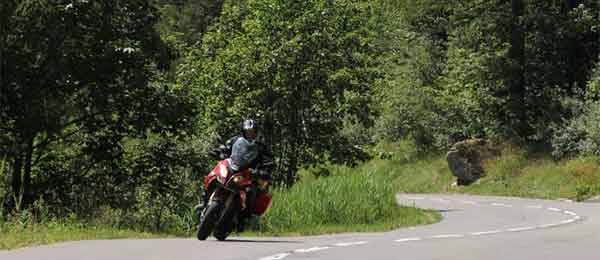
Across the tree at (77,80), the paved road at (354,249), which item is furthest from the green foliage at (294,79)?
the paved road at (354,249)

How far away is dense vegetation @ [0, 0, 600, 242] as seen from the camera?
18.6 m

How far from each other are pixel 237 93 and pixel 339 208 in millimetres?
8388

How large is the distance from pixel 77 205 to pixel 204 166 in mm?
3672

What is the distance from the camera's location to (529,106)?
43.6 metres

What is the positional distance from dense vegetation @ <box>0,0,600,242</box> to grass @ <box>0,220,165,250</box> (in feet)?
2.81

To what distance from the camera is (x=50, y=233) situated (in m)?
12.8

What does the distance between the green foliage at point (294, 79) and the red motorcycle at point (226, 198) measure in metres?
13.9

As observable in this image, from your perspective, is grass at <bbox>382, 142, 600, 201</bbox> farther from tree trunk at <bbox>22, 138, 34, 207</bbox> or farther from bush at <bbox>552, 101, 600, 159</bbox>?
tree trunk at <bbox>22, 138, 34, 207</bbox>

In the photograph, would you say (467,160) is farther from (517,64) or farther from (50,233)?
(50,233)

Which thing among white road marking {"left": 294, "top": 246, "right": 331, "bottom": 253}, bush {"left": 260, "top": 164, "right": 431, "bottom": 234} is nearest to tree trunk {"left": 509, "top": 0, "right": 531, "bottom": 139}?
bush {"left": 260, "top": 164, "right": 431, "bottom": 234}

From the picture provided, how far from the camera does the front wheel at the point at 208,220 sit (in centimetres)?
1281

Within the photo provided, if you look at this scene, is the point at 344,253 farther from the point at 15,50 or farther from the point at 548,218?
the point at 548,218

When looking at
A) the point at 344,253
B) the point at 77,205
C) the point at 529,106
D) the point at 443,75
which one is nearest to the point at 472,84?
the point at 529,106

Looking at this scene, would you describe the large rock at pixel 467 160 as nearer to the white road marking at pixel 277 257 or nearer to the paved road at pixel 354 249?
the paved road at pixel 354 249
